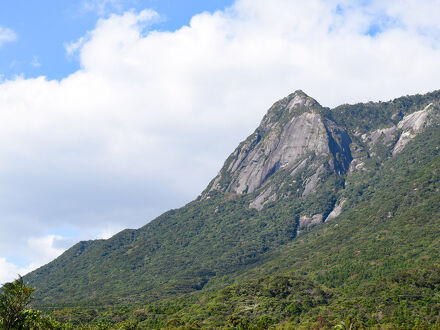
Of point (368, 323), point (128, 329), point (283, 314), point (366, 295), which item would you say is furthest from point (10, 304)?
point (366, 295)

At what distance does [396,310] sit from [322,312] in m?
26.5

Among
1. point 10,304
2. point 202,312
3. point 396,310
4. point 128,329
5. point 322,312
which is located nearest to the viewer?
point 10,304

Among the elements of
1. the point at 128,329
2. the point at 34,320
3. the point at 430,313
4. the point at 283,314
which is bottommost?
the point at 430,313

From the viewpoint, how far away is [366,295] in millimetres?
182375

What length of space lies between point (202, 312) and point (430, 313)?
8626 cm

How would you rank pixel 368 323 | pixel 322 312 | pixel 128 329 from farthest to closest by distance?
pixel 322 312, pixel 368 323, pixel 128 329

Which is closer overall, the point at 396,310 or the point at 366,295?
the point at 396,310

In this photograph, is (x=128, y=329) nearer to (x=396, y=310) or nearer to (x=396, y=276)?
(x=396, y=310)

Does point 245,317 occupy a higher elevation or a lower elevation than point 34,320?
lower

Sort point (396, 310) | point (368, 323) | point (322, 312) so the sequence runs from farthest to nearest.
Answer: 1. point (322, 312)
2. point (396, 310)
3. point (368, 323)

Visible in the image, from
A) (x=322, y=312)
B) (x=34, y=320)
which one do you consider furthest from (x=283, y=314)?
(x=34, y=320)

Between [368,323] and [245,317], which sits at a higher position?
[245,317]

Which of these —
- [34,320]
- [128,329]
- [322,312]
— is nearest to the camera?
[34,320]

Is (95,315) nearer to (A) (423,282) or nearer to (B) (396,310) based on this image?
(B) (396,310)
